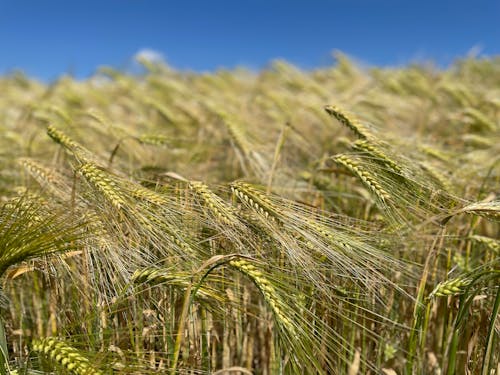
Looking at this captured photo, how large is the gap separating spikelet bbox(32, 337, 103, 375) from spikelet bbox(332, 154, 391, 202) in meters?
0.84

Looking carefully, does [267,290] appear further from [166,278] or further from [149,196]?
[149,196]

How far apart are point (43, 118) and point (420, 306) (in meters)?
2.73

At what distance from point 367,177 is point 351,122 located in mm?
Answer: 399

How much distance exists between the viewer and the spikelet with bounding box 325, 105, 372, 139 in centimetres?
161

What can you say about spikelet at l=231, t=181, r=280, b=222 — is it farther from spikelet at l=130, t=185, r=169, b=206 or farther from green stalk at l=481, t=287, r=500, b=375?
green stalk at l=481, t=287, r=500, b=375

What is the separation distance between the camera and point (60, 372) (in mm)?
924

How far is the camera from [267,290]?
3.23 ft

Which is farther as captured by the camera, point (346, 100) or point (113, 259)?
point (346, 100)

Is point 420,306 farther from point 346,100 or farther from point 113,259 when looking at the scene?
point 346,100

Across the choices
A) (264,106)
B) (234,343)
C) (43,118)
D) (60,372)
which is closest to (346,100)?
(264,106)

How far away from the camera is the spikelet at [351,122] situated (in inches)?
63.2

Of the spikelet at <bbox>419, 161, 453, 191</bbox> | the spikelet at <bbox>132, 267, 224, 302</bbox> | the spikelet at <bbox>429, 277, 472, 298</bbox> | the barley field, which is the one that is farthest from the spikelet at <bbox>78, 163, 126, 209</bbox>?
the spikelet at <bbox>419, 161, 453, 191</bbox>

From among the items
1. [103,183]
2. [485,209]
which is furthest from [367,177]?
[103,183]

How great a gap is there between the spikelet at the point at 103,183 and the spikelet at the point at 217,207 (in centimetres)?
20
